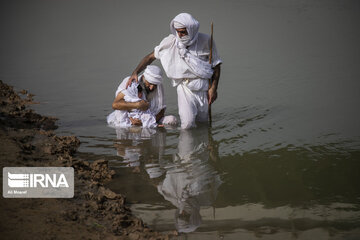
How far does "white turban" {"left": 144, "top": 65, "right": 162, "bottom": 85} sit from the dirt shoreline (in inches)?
49.8

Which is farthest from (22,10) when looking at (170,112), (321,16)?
(170,112)

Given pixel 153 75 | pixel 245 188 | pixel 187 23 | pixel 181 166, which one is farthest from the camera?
pixel 153 75

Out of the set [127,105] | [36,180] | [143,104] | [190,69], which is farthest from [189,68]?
[36,180]

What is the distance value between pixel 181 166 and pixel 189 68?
170cm

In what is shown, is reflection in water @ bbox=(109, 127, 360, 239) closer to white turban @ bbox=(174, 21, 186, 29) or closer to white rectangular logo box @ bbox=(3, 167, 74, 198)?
white rectangular logo box @ bbox=(3, 167, 74, 198)

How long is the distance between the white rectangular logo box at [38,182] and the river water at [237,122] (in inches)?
18.4

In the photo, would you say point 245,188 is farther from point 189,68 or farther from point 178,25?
point 178,25

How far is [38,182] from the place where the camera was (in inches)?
154

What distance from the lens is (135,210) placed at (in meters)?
3.72

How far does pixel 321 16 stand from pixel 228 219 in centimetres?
1198

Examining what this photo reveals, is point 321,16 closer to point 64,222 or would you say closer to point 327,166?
point 327,166

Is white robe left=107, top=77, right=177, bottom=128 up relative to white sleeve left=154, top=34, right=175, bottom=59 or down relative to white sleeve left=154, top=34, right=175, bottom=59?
down

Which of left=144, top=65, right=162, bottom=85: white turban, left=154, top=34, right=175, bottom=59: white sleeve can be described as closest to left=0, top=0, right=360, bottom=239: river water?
left=144, top=65, right=162, bottom=85: white turban

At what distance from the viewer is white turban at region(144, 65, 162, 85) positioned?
19.2 ft
